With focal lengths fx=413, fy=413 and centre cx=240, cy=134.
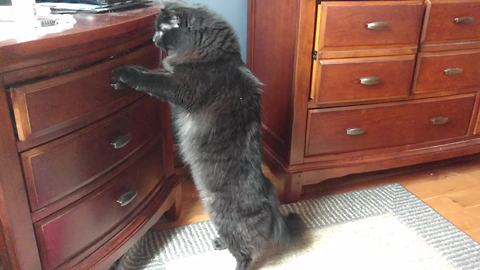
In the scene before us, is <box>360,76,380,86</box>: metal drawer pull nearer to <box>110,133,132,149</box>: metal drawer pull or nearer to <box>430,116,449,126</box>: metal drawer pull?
<box>430,116,449,126</box>: metal drawer pull

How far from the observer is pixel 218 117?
116 centimetres

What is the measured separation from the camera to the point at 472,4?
61.9 inches

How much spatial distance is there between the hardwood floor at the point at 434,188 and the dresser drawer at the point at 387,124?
0.73ft

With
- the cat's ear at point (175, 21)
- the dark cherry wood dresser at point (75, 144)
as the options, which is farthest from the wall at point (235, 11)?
the cat's ear at point (175, 21)

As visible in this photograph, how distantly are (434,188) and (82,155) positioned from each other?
1.53 metres

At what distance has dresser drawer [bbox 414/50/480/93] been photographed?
162cm

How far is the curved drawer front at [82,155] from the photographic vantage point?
0.91m

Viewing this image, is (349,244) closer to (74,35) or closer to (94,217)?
(94,217)

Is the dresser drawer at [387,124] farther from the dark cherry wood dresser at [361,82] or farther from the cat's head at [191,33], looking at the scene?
the cat's head at [191,33]

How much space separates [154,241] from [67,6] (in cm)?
82

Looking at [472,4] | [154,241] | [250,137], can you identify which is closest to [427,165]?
[472,4]

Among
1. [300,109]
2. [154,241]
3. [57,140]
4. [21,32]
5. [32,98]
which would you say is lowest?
[154,241]

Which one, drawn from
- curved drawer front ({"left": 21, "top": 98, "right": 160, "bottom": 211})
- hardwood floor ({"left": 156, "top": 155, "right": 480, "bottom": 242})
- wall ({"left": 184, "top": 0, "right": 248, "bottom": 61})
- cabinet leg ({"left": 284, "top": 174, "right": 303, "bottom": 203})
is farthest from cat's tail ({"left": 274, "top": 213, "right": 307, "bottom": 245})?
wall ({"left": 184, "top": 0, "right": 248, "bottom": 61})

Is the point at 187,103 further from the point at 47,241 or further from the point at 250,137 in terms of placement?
the point at 47,241
